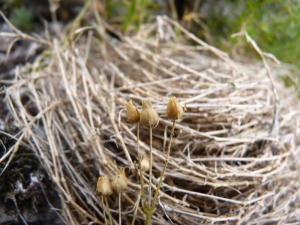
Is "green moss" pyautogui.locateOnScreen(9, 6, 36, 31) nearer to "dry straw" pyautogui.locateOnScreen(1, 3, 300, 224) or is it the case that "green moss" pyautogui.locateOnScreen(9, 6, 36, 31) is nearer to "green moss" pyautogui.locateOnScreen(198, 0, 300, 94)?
"dry straw" pyautogui.locateOnScreen(1, 3, 300, 224)

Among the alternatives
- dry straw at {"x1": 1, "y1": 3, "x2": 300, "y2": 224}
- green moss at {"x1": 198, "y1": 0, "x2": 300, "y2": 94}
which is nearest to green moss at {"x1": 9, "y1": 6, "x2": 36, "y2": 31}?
dry straw at {"x1": 1, "y1": 3, "x2": 300, "y2": 224}

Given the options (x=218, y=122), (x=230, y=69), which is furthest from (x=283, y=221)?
(x=230, y=69)

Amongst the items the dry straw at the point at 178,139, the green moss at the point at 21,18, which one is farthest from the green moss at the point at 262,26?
the green moss at the point at 21,18

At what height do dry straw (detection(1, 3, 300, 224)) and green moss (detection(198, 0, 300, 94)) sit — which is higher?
green moss (detection(198, 0, 300, 94))

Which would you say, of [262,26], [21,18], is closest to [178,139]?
[262,26]

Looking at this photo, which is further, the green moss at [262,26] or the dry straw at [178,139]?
the green moss at [262,26]

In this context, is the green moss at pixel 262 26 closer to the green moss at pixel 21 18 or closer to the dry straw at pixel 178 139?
the dry straw at pixel 178 139

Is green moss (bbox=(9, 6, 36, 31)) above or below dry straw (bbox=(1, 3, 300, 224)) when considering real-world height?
above

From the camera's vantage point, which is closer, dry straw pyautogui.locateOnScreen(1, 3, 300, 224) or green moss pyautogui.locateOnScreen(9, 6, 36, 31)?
dry straw pyautogui.locateOnScreen(1, 3, 300, 224)

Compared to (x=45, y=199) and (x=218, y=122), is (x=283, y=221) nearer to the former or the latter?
(x=218, y=122)
